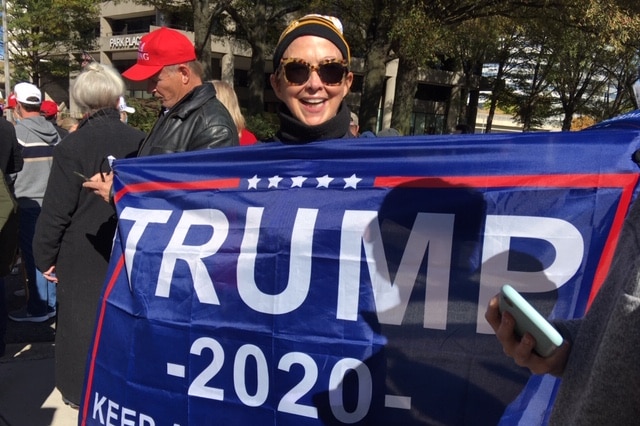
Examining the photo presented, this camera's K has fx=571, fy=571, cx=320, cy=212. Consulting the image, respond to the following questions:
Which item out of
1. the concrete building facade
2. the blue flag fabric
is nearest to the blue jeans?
the blue flag fabric

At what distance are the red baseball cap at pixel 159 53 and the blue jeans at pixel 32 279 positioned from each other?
9.48 feet

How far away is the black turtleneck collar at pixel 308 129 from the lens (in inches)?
79.7

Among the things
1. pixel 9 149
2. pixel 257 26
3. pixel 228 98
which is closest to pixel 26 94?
pixel 9 149

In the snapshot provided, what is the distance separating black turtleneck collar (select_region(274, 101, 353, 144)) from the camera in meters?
2.03

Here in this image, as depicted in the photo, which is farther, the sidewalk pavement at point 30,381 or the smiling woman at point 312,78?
the sidewalk pavement at point 30,381

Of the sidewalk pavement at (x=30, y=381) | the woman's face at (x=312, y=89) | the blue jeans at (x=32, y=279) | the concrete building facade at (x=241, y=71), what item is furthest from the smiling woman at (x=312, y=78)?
the concrete building facade at (x=241, y=71)

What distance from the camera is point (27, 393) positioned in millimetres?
3619

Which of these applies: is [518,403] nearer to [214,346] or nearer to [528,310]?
[528,310]

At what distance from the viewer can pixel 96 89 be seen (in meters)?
2.87

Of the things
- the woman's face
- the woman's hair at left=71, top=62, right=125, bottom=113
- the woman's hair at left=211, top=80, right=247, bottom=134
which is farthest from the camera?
the woman's hair at left=211, top=80, right=247, bottom=134

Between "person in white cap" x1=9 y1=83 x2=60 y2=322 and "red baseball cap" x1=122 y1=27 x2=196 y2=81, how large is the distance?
2848 mm

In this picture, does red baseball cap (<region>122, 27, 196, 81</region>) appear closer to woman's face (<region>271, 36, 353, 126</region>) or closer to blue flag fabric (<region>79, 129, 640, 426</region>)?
blue flag fabric (<region>79, 129, 640, 426</region>)

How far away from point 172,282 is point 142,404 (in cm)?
45

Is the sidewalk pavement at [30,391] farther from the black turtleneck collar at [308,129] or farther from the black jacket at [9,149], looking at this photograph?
the black turtleneck collar at [308,129]
